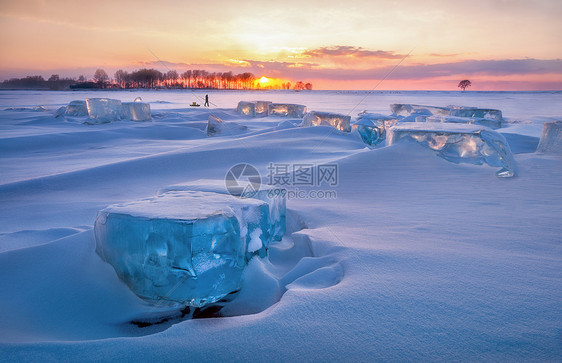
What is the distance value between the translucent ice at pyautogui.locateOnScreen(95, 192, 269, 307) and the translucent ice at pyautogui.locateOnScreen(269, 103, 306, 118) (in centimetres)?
1124

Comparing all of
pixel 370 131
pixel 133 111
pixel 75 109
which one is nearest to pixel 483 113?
pixel 370 131

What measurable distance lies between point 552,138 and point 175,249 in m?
4.61

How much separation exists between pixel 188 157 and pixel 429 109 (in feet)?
29.9

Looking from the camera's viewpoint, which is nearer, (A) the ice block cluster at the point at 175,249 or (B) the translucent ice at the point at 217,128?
(A) the ice block cluster at the point at 175,249

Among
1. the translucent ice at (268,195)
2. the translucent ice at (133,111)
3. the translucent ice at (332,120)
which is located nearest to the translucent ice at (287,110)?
the translucent ice at (332,120)

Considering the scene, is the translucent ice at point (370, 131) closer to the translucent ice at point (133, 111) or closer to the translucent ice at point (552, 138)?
the translucent ice at point (552, 138)

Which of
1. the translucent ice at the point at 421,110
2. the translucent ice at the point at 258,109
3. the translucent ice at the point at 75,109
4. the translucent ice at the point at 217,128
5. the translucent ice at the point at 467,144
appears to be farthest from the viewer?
the translucent ice at the point at 258,109

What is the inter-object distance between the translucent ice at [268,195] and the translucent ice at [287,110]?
10613 mm

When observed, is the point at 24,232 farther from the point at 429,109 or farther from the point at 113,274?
the point at 429,109

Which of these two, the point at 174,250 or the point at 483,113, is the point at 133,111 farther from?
the point at 483,113

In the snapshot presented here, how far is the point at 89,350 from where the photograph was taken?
2.85 feet

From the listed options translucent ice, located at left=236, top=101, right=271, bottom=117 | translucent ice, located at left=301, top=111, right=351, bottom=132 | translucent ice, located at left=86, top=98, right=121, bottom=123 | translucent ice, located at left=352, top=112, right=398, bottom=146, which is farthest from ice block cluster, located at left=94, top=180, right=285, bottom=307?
translucent ice, located at left=236, top=101, right=271, bottom=117

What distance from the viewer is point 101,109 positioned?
27.4 ft

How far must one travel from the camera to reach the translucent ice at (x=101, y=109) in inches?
323
